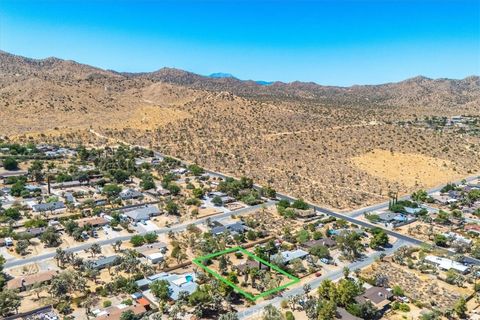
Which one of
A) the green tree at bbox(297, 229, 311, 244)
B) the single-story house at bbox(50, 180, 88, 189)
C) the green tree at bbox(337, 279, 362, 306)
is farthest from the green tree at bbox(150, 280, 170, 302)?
the single-story house at bbox(50, 180, 88, 189)

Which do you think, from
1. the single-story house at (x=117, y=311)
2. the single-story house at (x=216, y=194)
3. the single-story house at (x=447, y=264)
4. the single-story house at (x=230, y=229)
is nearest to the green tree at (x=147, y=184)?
the single-story house at (x=216, y=194)

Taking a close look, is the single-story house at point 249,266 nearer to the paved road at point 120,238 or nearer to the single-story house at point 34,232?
the paved road at point 120,238

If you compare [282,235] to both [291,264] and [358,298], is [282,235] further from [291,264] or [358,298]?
[358,298]

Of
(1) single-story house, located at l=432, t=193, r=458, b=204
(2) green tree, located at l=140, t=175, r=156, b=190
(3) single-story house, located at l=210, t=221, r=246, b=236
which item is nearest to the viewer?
(3) single-story house, located at l=210, t=221, r=246, b=236

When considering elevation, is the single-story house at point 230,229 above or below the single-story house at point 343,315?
above

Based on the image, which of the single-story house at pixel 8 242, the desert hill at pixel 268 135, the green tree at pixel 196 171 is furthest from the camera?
the desert hill at pixel 268 135

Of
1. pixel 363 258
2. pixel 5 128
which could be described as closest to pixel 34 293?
pixel 363 258

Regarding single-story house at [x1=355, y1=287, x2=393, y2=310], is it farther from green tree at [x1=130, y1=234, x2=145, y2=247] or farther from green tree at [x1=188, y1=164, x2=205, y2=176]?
green tree at [x1=188, y1=164, x2=205, y2=176]
